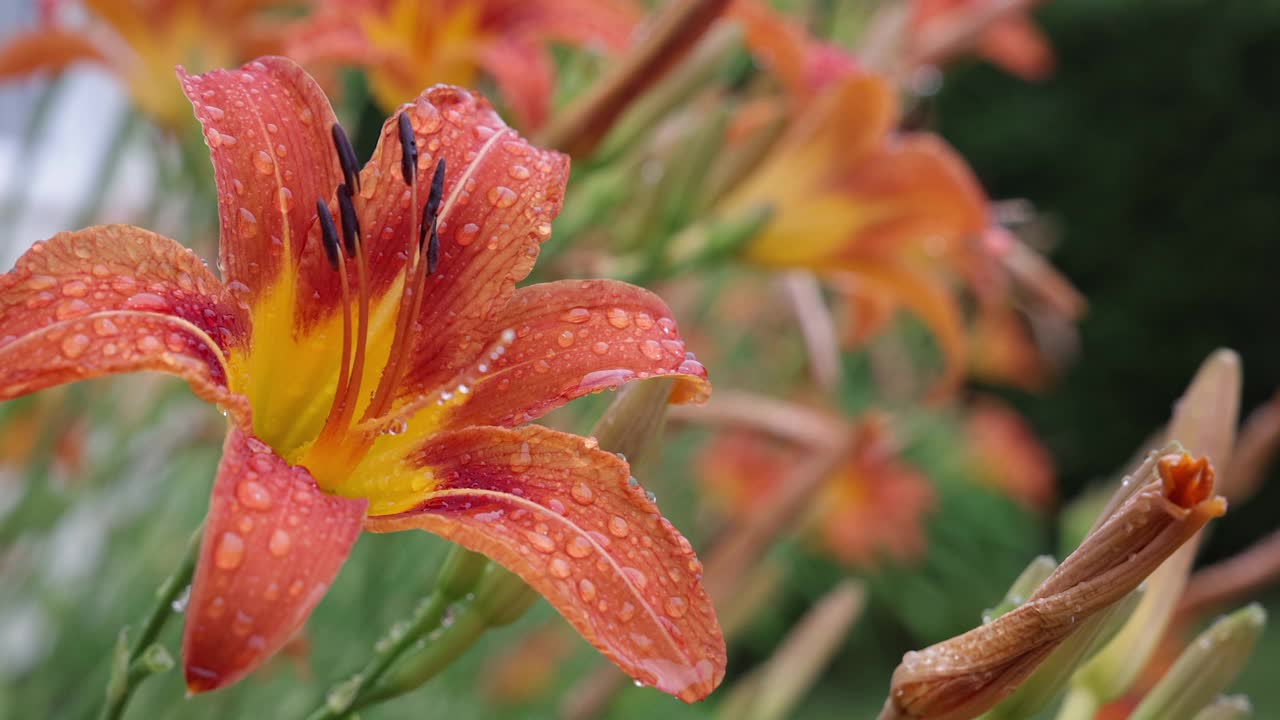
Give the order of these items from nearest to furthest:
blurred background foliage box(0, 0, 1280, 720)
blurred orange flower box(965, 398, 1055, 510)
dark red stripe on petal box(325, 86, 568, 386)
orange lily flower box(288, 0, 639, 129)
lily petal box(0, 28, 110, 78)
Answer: dark red stripe on petal box(325, 86, 568, 386), orange lily flower box(288, 0, 639, 129), lily petal box(0, 28, 110, 78), blurred orange flower box(965, 398, 1055, 510), blurred background foliage box(0, 0, 1280, 720)

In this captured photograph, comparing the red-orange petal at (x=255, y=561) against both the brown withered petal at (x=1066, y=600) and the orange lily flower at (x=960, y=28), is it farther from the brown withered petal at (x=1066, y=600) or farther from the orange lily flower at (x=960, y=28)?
the orange lily flower at (x=960, y=28)

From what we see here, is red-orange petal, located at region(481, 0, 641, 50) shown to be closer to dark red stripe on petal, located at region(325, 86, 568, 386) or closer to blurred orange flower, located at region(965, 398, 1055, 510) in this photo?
dark red stripe on petal, located at region(325, 86, 568, 386)

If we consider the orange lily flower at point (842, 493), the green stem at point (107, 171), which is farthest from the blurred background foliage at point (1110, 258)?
the green stem at point (107, 171)

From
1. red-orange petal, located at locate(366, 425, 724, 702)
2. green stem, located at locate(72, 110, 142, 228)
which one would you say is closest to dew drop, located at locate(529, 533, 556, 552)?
red-orange petal, located at locate(366, 425, 724, 702)

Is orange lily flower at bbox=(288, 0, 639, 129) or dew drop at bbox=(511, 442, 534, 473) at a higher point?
orange lily flower at bbox=(288, 0, 639, 129)

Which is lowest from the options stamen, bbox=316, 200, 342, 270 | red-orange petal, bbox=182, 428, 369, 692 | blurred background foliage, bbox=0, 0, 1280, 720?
blurred background foliage, bbox=0, 0, 1280, 720

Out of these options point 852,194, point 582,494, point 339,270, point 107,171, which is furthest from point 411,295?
point 107,171

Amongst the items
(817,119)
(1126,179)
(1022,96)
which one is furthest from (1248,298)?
(817,119)

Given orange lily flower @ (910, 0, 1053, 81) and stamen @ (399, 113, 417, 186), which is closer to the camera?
stamen @ (399, 113, 417, 186)
